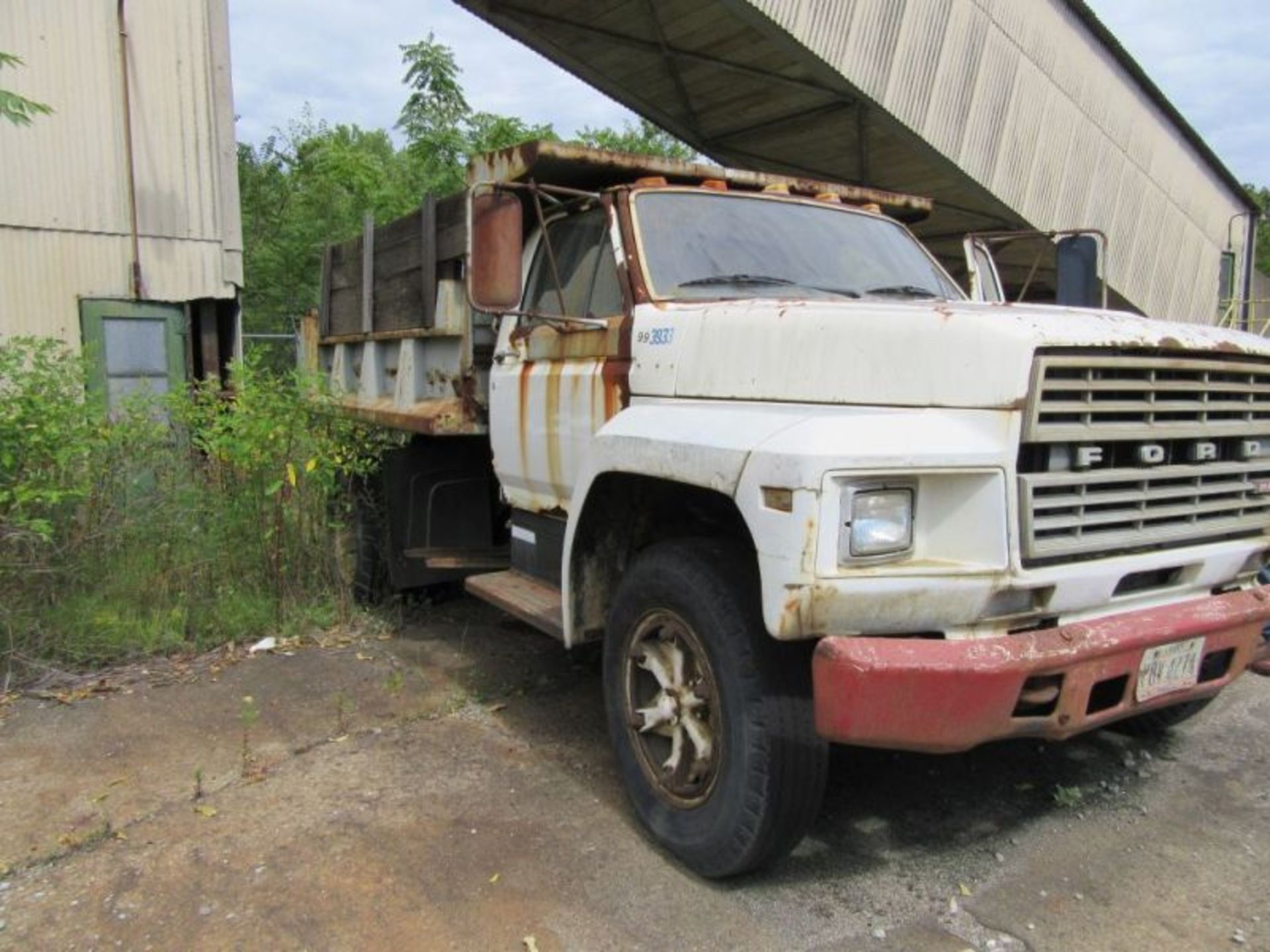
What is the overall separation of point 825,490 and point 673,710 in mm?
1071

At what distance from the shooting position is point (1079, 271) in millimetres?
4242

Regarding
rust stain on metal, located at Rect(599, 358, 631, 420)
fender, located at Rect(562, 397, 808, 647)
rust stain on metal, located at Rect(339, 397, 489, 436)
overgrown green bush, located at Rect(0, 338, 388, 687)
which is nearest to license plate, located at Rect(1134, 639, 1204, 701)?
fender, located at Rect(562, 397, 808, 647)

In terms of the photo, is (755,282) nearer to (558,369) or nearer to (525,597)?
(558,369)

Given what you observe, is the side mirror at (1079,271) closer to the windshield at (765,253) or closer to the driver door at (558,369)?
the windshield at (765,253)

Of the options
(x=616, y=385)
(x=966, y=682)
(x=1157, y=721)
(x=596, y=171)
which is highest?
(x=596, y=171)

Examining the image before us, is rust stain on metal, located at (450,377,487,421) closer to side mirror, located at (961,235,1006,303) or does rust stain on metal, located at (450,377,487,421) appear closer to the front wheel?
the front wheel

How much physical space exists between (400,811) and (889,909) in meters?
1.71

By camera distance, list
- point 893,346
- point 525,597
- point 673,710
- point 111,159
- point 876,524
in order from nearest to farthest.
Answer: point 876,524, point 893,346, point 673,710, point 525,597, point 111,159

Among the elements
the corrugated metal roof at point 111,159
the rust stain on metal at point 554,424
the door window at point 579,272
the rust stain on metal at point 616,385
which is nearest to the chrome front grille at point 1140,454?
the rust stain on metal at point 616,385

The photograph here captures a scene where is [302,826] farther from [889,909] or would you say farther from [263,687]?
[889,909]

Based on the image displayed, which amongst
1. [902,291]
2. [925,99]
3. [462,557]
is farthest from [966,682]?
[925,99]

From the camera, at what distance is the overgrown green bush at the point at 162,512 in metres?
4.64

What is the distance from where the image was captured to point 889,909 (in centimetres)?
284

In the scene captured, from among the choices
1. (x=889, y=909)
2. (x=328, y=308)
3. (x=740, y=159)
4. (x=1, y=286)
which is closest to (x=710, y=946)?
(x=889, y=909)
